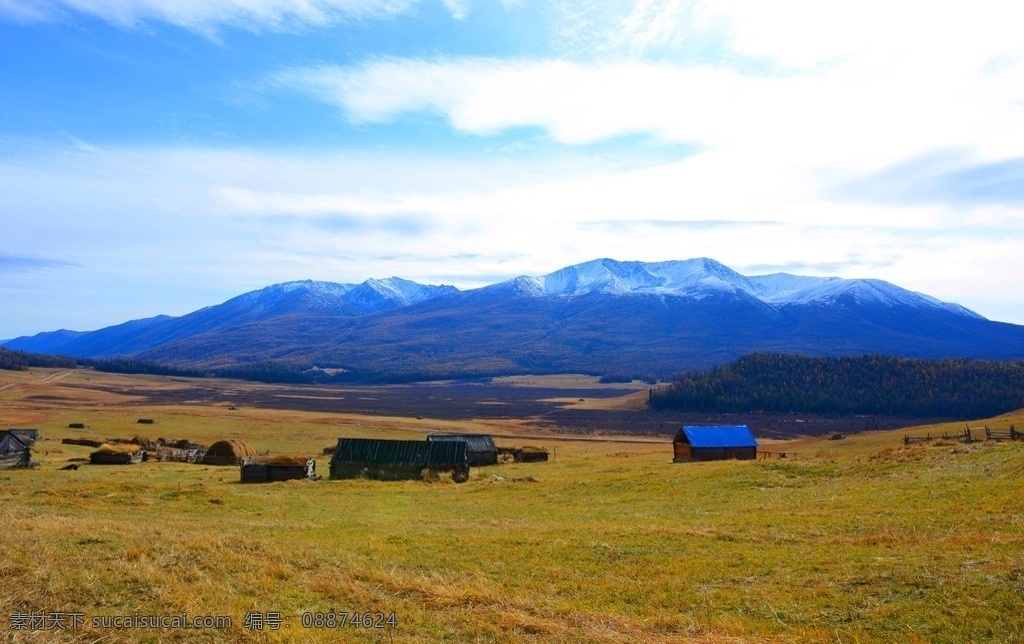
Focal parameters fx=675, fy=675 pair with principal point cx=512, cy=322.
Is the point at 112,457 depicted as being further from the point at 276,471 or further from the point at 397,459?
the point at 397,459

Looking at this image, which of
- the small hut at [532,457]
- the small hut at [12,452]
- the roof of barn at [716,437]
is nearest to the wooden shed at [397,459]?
the small hut at [532,457]

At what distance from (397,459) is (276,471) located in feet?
29.8

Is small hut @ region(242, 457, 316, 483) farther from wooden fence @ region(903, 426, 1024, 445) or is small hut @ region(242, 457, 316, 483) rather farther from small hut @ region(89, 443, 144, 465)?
wooden fence @ region(903, 426, 1024, 445)

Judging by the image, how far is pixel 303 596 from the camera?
13.5 metres

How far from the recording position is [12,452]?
4938cm

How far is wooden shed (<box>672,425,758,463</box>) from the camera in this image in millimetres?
58469

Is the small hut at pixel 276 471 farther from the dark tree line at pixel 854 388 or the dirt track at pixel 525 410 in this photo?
the dark tree line at pixel 854 388

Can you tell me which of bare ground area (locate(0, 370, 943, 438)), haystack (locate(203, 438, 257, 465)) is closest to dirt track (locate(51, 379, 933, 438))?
bare ground area (locate(0, 370, 943, 438))

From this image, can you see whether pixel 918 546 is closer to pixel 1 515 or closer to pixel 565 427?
pixel 1 515

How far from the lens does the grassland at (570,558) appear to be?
1155 centimetres

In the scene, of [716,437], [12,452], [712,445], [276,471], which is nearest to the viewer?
[276,471]

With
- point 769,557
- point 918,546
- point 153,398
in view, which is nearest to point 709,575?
point 769,557

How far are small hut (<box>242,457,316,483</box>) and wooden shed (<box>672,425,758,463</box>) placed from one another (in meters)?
30.8

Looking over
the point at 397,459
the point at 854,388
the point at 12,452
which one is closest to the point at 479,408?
the point at 854,388
